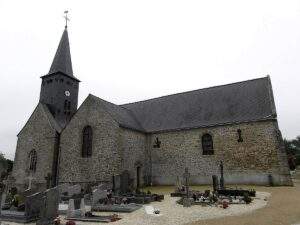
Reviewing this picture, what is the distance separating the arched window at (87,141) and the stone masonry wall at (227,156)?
5476 mm

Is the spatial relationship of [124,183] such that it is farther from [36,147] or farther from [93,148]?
Answer: [36,147]

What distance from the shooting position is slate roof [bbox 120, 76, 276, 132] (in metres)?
21.0

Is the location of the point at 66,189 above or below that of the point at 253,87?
below

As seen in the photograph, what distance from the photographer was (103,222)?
9.09 metres

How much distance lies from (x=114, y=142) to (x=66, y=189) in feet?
17.0

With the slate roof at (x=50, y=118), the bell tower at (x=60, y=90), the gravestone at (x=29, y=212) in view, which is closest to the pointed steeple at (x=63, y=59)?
the bell tower at (x=60, y=90)

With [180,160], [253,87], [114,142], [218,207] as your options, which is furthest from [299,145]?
[218,207]

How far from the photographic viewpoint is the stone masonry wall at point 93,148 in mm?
20578

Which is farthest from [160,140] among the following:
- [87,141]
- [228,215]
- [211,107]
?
[228,215]

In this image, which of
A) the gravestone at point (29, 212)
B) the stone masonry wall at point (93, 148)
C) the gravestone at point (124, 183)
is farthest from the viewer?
the stone masonry wall at point (93, 148)

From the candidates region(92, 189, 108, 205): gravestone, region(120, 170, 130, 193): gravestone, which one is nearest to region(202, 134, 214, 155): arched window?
region(120, 170, 130, 193): gravestone

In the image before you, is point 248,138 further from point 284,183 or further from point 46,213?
point 46,213

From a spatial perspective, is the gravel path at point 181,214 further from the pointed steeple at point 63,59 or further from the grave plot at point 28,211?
the pointed steeple at point 63,59

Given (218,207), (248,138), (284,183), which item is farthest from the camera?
(248,138)
